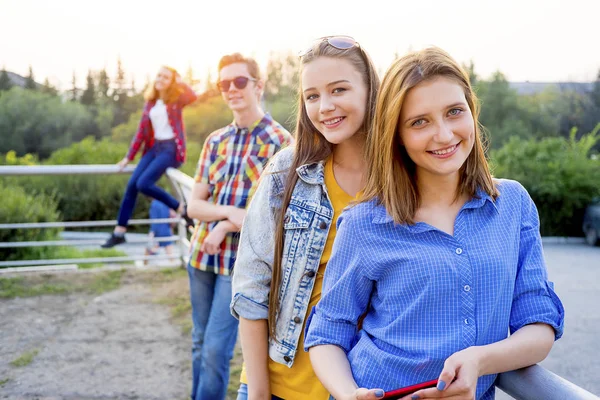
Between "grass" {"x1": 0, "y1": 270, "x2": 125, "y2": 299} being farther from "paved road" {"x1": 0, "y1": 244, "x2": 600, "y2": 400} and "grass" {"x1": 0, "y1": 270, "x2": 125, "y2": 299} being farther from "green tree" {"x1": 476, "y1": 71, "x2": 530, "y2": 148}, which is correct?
"green tree" {"x1": 476, "y1": 71, "x2": 530, "y2": 148}

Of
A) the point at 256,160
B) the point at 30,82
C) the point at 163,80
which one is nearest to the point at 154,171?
the point at 163,80

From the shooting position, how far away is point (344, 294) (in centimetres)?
142

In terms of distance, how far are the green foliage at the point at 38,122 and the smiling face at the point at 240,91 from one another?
73.4ft

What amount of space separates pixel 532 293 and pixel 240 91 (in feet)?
6.01

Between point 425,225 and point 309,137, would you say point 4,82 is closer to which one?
point 309,137

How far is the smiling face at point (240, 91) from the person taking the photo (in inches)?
111

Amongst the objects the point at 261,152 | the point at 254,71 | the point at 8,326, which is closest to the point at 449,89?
the point at 261,152

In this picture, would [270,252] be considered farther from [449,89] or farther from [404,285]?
[449,89]

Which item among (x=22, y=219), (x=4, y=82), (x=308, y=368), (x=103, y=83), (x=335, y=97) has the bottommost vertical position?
(x=22, y=219)

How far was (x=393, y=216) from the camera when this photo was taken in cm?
139

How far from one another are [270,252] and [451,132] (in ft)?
2.02

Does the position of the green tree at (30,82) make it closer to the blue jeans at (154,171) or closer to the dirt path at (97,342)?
the blue jeans at (154,171)

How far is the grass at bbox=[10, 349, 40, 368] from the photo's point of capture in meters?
3.86

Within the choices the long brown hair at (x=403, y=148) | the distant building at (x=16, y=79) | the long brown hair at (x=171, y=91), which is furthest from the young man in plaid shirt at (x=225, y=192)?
the distant building at (x=16, y=79)
